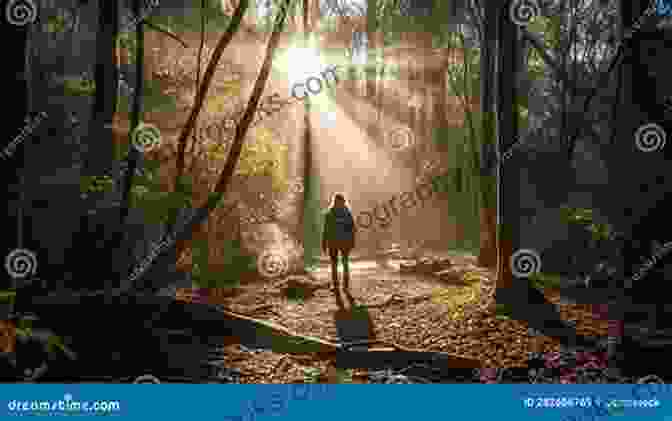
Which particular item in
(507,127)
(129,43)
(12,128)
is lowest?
(12,128)

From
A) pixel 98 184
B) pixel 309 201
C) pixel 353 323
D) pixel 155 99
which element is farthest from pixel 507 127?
pixel 309 201

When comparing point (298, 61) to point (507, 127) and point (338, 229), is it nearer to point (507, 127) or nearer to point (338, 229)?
point (338, 229)

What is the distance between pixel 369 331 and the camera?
6324 millimetres

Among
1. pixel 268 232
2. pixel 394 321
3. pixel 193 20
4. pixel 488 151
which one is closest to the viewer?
pixel 394 321

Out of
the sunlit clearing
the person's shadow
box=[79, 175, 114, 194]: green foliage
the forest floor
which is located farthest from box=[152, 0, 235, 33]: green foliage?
the person's shadow

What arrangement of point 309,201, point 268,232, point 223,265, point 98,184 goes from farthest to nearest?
point 309,201, point 268,232, point 223,265, point 98,184

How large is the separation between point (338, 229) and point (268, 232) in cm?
375

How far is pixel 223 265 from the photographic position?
908cm

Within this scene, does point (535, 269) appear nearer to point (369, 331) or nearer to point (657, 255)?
point (657, 255)

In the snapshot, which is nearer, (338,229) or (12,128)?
(12,128)

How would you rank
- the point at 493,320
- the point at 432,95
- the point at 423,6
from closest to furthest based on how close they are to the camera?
1. the point at 493,320
2. the point at 423,6
3. the point at 432,95

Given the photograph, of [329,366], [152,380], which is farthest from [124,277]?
[329,366]

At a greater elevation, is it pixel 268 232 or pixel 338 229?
pixel 338 229

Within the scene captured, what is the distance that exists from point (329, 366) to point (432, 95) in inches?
567
